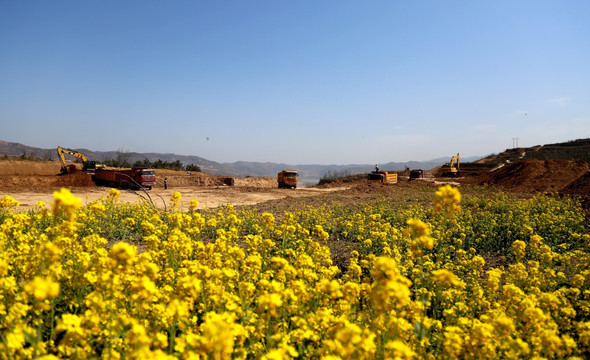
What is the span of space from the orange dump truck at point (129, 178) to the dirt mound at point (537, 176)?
28023mm

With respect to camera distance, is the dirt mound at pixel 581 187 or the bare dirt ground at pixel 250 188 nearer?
the dirt mound at pixel 581 187

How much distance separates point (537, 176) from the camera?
92.6 feet

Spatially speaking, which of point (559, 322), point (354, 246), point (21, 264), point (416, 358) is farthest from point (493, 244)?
point (21, 264)

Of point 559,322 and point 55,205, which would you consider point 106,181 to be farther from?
point 559,322

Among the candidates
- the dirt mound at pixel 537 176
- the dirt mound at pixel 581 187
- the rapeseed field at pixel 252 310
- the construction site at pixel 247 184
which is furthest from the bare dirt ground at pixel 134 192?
the dirt mound at pixel 581 187

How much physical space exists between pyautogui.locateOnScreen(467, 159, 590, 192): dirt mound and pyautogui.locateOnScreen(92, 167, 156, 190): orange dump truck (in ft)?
91.9

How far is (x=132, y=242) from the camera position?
309 inches

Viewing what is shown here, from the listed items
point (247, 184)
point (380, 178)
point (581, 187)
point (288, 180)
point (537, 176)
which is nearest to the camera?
point (581, 187)

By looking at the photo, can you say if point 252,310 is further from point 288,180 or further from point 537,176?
point 288,180

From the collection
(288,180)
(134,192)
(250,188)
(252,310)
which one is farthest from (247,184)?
(252,310)

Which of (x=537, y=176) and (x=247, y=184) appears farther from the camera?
(x=247, y=184)

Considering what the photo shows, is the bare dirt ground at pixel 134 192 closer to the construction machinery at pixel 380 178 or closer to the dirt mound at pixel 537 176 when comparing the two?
the construction machinery at pixel 380 178

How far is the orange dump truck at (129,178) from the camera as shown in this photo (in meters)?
27.1

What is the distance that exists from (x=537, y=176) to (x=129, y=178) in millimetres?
34681
